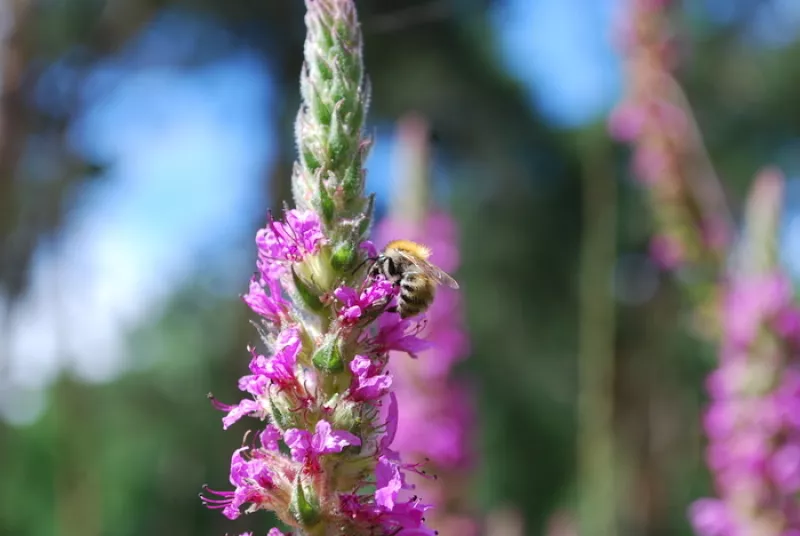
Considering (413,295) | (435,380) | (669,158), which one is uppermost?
(669,158)

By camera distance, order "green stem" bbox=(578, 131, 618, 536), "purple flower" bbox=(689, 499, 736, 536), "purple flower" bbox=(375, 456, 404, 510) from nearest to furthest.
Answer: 1. "purple flower" bbox=(375, 456, 404, 510)
2. "purple flower" bbox=(689, 499, 736, 536)
3. "green stem" bbox=(578, 131, 618, 536)

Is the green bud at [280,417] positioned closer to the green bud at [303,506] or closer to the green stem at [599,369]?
the green bud at [303,506]

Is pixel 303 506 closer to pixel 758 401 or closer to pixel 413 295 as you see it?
pixel 413 295

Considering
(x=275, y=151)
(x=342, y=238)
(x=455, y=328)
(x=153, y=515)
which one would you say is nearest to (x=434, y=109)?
(x=275, y=151)

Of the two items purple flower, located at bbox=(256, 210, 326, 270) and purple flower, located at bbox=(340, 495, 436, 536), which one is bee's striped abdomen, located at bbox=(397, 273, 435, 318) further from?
purple flower, located at bbox=(340, 495, 436, 536)

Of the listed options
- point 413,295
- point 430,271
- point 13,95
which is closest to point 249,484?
point 413,295

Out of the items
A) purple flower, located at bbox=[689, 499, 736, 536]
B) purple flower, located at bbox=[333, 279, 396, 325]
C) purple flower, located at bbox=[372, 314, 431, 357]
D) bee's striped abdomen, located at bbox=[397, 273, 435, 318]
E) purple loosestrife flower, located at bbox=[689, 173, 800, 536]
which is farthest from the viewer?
purple flower, located at bbox=[689, 499, 736, 536]

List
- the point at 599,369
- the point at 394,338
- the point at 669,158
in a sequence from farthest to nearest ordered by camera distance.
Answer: the point at 599,369, the point at 669,158, the point at 394,338

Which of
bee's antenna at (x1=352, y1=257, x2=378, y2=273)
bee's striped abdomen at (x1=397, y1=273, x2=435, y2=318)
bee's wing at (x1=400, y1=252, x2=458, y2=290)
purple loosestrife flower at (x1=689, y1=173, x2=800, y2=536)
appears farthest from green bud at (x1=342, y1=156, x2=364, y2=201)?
purple loosestrife flower at (x1=689, y1=173, x2=800, y2=536)
